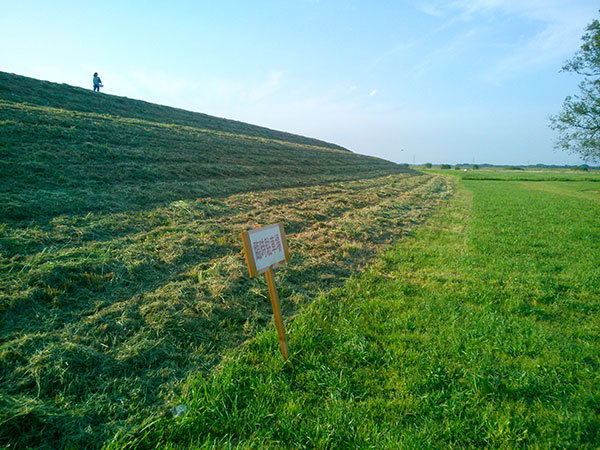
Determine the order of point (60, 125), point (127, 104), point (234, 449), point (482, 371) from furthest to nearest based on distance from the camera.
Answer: point (127, 104), point (60, 125), point (482, 371), point (234, 449)

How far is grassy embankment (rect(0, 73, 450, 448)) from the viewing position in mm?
3176

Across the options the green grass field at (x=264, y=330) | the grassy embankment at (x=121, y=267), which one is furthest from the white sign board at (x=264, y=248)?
the grassy embankment at (x=121, y=267)

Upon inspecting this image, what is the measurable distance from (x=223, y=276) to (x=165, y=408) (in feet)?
9.70

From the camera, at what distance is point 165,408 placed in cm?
310

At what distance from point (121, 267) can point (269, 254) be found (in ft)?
11.4

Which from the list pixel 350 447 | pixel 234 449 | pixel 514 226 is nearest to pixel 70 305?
pixel 234 449

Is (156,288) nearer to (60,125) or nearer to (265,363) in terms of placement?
(265,363)

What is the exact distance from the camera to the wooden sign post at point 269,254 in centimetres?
351

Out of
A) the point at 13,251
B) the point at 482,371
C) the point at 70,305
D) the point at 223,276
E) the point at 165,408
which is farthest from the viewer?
the point at 223,276

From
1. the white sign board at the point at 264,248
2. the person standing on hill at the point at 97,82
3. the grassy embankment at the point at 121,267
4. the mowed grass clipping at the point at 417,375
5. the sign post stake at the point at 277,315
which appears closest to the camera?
the mowed grass clipping at the point at 417,375

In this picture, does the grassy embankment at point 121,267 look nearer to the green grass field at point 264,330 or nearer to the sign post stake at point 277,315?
the green grass field at point 264,330

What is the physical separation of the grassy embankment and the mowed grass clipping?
20.8 inches

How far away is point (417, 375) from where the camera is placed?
367 cm

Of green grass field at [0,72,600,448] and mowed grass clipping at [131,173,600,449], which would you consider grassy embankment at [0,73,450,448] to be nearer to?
green grass field at [0,72,600,448]
